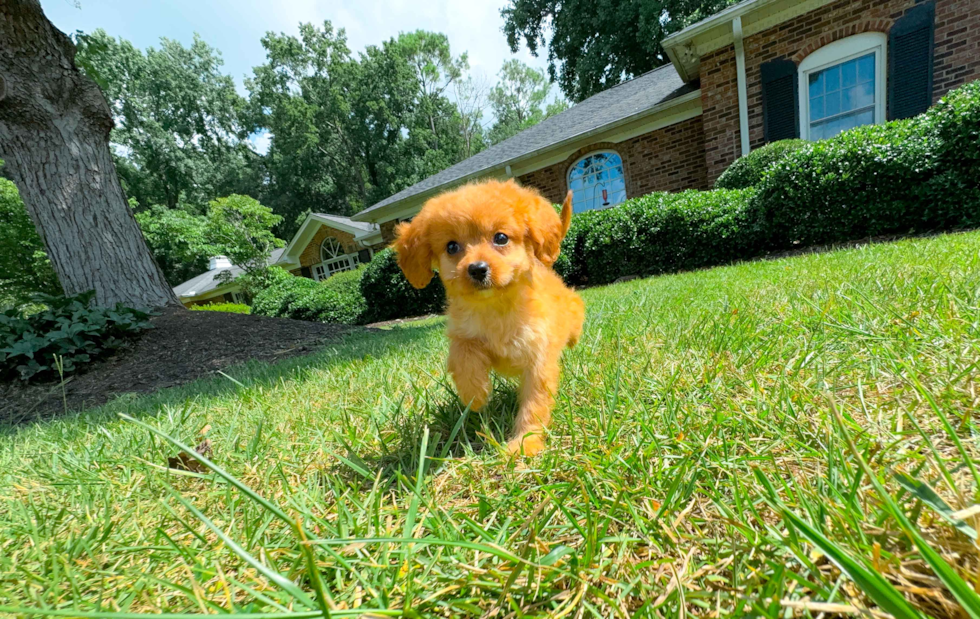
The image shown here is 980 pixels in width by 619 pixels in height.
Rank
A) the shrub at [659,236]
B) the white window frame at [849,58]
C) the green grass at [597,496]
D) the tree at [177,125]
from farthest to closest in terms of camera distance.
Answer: the tree at [177,125] < the white window frame at [849,58] < the shrub at [659,236] < the green grass at [597,496]

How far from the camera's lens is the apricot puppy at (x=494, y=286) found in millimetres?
1642

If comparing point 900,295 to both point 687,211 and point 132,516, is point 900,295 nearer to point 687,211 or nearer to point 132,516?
point 132,516

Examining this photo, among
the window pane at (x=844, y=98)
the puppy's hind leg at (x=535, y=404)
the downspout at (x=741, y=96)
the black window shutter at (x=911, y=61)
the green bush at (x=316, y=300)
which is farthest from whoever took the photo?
the green bush at (x=316, y=300)

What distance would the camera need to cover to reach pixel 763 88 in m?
9.59

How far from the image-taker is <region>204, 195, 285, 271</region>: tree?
1908 cm

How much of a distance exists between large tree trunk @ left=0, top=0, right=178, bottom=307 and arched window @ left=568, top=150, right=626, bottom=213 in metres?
11.1

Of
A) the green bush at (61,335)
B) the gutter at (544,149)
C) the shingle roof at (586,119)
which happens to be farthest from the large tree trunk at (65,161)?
the shingle roof at (586,119)

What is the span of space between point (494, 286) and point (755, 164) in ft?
31.8

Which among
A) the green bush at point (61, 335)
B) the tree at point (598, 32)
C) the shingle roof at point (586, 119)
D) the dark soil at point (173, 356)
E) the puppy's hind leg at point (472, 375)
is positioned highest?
the tree at point (598, 32)

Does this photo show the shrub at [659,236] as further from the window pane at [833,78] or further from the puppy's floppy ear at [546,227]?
the puppy's floppy ear at [546,227]

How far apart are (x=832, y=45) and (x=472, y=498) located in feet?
41.6

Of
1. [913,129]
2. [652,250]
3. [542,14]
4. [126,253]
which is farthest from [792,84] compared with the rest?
[542,14]

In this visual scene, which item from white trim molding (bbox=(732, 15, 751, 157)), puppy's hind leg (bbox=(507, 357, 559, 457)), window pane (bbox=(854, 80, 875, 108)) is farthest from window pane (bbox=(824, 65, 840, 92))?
puppy's hind leg (bbox=(507, 357, 559, 457))

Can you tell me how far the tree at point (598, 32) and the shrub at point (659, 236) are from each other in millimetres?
16921
